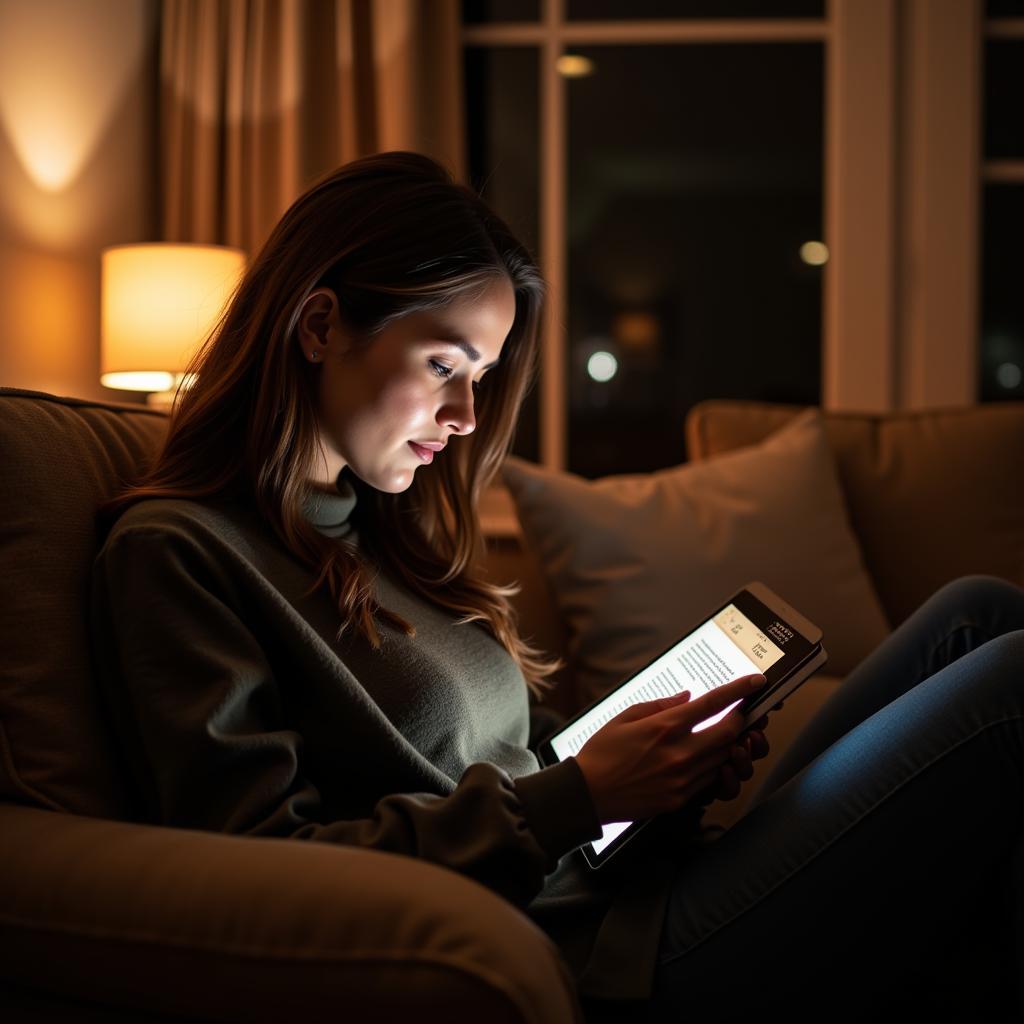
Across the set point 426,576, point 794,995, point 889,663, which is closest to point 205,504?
point 426,576

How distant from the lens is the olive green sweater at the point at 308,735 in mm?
776

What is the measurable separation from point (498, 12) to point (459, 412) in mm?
1941

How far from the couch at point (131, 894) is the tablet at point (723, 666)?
281 mm

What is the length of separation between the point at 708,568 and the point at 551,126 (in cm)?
150

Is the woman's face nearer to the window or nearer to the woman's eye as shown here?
the woman's eye

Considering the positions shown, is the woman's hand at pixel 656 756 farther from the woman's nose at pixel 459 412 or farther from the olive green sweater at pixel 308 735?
the woman's nose at pixel 459 412

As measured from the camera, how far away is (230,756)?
30.7 inches

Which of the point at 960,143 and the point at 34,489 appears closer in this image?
the point at 34,489

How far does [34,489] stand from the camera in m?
0.90

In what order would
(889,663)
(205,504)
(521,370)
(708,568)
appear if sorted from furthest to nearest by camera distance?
(708,568), (521,370), (889,663), (205,504)

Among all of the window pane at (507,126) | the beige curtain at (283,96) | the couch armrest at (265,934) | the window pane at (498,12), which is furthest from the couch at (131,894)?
the window pane at (498,12)

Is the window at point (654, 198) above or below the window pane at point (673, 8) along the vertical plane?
below

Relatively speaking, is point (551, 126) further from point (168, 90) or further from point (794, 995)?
point (794, 995)

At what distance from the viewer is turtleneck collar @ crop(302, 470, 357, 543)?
1088 millimetres
